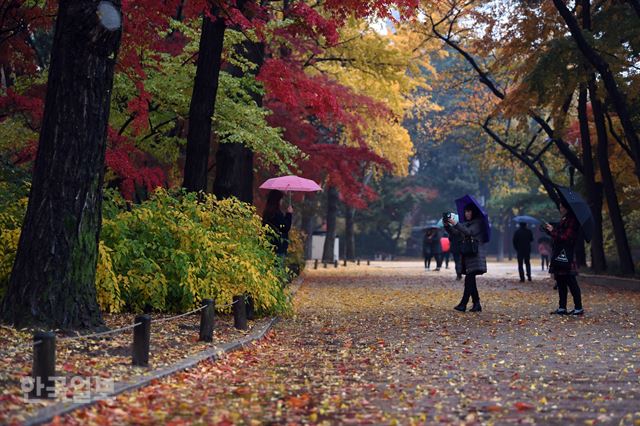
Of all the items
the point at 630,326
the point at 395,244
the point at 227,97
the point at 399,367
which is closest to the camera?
the point at 399,367

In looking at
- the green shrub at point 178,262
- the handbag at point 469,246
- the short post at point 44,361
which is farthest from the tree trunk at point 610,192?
the short post at point 44,361

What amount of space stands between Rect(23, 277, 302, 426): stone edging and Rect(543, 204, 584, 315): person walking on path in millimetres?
4785

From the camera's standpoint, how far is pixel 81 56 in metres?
11.4

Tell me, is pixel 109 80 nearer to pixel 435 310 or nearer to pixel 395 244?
pixel 435 310

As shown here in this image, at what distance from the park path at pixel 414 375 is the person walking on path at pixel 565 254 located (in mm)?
584

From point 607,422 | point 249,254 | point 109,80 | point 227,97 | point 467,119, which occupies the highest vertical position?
point 467,119

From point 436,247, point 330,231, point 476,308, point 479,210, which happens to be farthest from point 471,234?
point 330,231

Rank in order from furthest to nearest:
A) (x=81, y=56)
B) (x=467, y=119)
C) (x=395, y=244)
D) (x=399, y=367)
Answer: (x=395, y=244)
(x=467, y=119)
(x=81, y=56)
(x=399, y=367)

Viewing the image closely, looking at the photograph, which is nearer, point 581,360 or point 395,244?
point 581,360

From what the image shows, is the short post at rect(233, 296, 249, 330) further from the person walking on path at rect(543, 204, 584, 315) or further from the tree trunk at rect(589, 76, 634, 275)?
the tree trunk at rect(589, 76, 634, 275)

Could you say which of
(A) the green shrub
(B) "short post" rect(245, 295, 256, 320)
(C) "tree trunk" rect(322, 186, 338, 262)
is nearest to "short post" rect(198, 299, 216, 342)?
(A) the green shrub

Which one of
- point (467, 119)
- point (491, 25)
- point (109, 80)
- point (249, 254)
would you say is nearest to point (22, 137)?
point (249, 254)

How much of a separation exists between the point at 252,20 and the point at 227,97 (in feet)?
7.02

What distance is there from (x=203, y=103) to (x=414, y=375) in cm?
853
